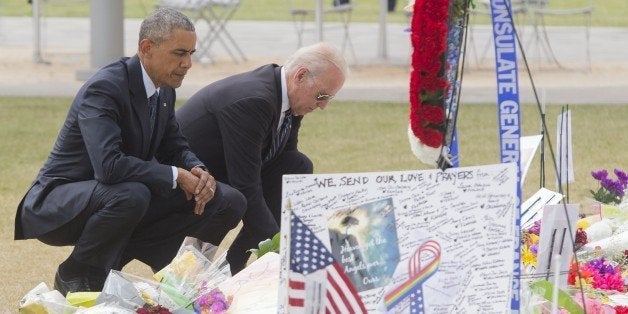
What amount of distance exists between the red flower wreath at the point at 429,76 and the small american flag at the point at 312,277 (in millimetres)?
668

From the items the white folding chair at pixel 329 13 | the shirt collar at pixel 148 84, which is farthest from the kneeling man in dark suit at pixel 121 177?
the white folding chair at pixel 329 13

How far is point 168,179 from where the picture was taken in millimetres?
4438

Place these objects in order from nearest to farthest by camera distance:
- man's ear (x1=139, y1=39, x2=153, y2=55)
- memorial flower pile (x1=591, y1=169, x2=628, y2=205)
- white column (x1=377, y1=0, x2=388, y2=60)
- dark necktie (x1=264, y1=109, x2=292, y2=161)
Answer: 1. man's ear (x1=139, y1=39, x2=153, y2=55)
2. dark necktie (x1=264, y1=109, x2=292, y2=161)
3. memorial flower pile (x1=591, y1=169, x2=628, y2=205)
4. white column (x1=377, y1=0, x2=388, y2=60)

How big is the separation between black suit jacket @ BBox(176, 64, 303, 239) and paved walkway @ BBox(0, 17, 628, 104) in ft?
21.3

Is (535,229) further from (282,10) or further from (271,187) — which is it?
(282,10)

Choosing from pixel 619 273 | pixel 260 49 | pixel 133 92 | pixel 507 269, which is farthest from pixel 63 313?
pixel 260 49

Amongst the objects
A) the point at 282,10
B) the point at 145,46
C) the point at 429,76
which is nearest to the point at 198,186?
the point at 145,46

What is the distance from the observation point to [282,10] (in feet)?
69.3

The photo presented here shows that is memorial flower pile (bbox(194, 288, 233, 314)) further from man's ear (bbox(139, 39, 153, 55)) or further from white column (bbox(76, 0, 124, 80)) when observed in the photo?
white column (bbox(76, 0, 124, 80))

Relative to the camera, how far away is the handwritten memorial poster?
3184 millimetres

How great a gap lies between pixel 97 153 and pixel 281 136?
1016mm

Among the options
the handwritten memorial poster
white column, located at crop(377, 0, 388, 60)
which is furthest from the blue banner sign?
white column, located at crop(377, 0, 388, 60)

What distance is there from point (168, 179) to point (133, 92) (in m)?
0.34

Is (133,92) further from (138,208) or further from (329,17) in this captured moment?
(329,17)
